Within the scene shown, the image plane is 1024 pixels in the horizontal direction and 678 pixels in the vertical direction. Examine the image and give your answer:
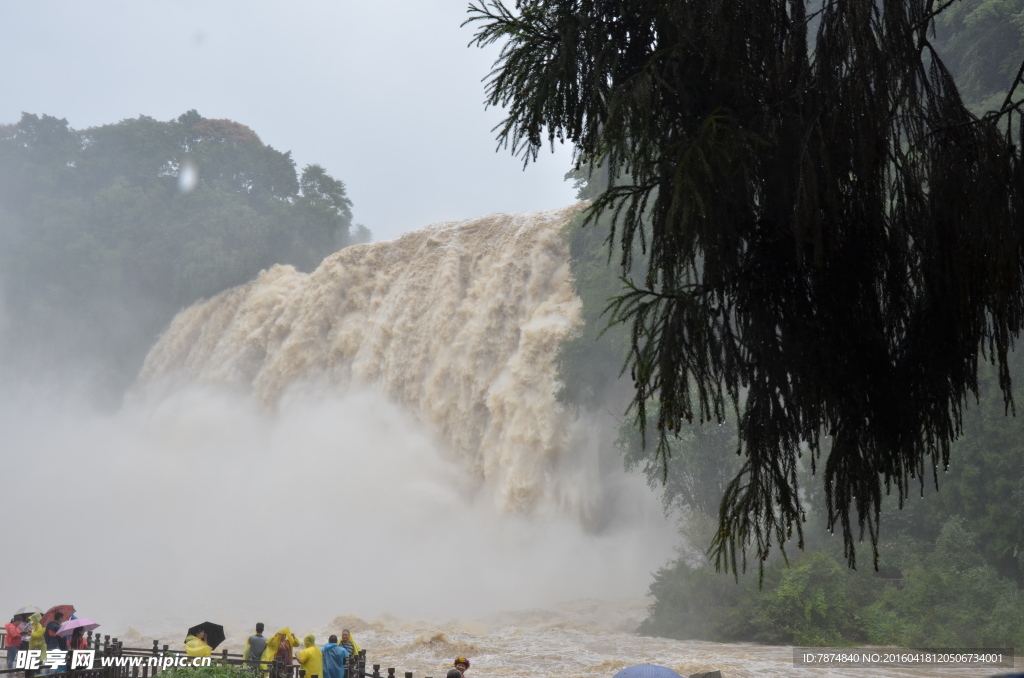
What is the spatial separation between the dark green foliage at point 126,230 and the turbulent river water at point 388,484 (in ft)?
33.0

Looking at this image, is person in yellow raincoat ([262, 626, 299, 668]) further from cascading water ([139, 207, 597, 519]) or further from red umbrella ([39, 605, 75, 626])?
cascading water ([139, 207, 597, 519])

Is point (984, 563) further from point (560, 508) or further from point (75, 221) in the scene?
point (75, 221)

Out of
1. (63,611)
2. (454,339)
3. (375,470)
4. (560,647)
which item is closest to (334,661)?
(63,611)

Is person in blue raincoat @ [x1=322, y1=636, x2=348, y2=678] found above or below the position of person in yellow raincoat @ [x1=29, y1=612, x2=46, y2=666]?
below

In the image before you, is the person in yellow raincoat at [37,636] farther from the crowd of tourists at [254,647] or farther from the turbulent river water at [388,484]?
the turbulent river water at [388,484]

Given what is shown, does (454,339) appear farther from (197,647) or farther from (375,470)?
(197,647)

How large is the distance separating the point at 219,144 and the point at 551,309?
3060 centimetres

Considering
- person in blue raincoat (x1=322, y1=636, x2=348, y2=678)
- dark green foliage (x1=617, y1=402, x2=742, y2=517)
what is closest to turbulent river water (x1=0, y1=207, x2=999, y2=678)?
dark green foliage (x1=617, y1=402, x2=742, y2=517)

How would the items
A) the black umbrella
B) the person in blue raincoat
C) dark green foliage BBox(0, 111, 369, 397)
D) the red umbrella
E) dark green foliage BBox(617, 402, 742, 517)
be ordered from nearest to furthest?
the person in blue raincoat → the black umbrella → the red umbrella → dark green foliage BBox(617, 402, 742, 517) → dark green foliage BBox(0, 111, 369, 397)

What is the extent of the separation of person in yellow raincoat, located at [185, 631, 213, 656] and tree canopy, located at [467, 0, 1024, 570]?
6416mm

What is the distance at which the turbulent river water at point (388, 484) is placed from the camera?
21.1m

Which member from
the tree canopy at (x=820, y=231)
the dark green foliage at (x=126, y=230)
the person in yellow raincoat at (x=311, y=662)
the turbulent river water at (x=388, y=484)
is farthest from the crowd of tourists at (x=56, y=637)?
the dark green foliage at (x=126, y=230)

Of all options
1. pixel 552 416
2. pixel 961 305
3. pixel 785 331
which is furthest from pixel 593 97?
pixel 552 416

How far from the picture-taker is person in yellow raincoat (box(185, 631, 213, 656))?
8.27 metres
